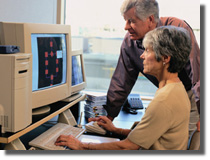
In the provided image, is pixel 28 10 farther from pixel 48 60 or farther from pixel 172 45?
pixel 172 45

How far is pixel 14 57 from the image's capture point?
129 cm

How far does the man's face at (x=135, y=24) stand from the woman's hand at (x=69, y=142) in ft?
2.59

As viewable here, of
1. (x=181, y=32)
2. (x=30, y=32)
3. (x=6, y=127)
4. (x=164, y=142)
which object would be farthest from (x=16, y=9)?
(x=164, y=142)

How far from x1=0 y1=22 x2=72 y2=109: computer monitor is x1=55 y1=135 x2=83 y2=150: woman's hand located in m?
0.24

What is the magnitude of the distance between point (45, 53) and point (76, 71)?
560 mm

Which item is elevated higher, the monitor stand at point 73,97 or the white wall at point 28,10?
the white wall at point 28,10

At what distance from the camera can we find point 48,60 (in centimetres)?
179

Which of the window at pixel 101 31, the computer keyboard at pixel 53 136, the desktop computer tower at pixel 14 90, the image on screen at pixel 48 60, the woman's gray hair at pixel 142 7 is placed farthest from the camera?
the window at pixel 101 31

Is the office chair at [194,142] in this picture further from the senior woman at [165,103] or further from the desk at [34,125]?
the desk at [34,125]

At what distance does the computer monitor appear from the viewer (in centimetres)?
156

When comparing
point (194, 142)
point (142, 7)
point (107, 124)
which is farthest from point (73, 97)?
point (194, 142)

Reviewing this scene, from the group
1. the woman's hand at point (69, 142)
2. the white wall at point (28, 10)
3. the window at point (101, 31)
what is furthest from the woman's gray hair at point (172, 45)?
the window at point (101, 31)

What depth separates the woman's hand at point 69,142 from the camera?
1559mm

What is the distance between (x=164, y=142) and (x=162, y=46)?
1.50ft
